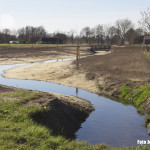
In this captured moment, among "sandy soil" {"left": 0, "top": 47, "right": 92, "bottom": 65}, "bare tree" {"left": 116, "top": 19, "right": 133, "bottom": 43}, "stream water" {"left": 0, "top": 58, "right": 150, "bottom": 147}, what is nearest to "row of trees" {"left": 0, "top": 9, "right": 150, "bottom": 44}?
"bare tree" {"left": 116, "top": 19, "right": 133, "bottom": 43}

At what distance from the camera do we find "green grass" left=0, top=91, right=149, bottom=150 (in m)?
7.36

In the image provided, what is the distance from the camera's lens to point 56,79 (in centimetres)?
2458

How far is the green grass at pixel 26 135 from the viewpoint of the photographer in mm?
7355

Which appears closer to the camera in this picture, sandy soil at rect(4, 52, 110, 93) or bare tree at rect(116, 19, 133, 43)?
sandy soil at rect(4, 52, 110, 93)

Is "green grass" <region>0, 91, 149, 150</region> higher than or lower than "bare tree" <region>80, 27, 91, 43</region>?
lower

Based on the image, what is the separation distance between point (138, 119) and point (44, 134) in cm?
653

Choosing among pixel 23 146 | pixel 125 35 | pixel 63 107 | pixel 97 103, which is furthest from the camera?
pixel 125 35

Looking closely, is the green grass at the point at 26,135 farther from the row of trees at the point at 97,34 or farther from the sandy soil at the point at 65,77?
the row of trees at the point at 97,34

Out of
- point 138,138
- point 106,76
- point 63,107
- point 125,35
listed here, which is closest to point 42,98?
point 63,107

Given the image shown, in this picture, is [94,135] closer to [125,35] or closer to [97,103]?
[97,103]

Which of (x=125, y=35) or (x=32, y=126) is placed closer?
(x=32, y=126)

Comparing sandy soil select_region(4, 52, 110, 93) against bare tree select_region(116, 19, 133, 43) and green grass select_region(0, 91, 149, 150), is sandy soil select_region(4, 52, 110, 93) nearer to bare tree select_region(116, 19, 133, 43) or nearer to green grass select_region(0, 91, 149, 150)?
green grass select_region(0, 91, 149, 150)

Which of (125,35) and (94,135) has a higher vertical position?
(125,35)

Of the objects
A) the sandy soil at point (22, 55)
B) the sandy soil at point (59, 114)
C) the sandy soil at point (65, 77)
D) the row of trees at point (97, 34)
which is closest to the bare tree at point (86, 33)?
the row of trees at point (97, 34)
